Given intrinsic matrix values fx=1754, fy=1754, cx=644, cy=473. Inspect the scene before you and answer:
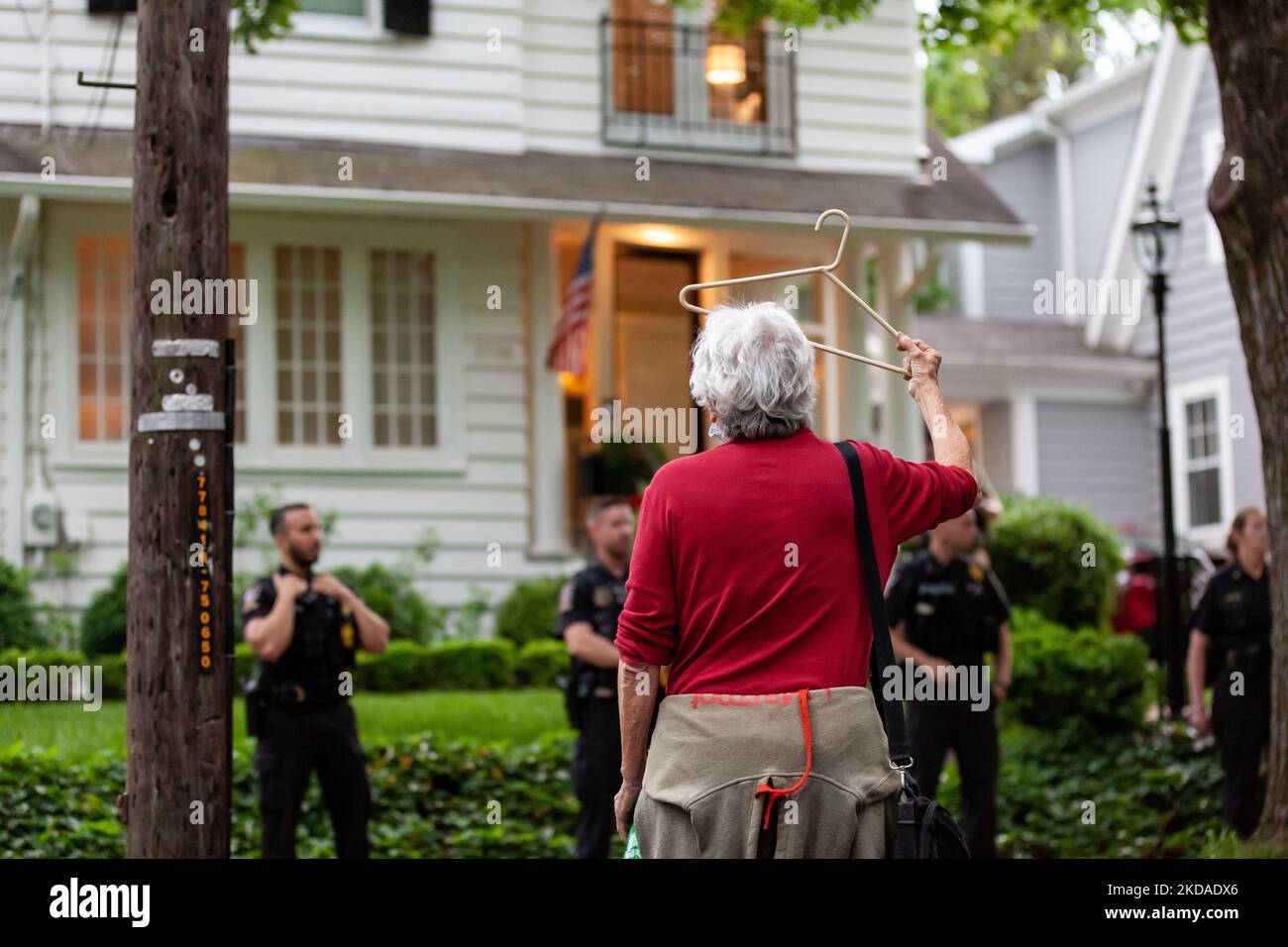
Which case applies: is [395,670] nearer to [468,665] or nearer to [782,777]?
[468,665]

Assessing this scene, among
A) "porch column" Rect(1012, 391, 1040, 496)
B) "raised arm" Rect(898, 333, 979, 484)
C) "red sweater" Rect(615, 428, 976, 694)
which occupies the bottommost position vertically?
"red sweater" Rect(615, 428, 976, 694)

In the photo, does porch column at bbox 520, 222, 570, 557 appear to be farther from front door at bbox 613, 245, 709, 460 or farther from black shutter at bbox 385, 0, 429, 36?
black shutter at bbox 385, 0, 429, 36

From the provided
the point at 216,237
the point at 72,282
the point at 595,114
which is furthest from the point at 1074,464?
the point at 216,237

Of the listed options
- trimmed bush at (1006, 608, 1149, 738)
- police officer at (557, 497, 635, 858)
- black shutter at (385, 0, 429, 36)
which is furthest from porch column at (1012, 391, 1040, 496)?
police officer at (557, 497, 635, 858)

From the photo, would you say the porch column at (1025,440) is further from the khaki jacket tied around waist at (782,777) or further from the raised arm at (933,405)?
the khaki jacket tied around waist at (782,777)

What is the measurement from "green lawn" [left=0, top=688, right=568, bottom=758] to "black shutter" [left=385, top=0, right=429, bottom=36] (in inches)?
217

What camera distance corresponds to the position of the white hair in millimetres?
4188

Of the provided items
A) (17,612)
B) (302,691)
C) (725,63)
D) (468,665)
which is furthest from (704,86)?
(302,691)

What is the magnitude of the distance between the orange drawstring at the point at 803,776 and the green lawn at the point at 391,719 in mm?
A: 6568

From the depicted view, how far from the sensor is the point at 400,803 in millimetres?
10008

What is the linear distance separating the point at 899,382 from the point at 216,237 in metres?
10.5

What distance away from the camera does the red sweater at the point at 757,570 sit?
4105 millimetres

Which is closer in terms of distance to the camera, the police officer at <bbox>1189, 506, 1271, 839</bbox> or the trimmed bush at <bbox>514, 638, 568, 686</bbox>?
the police officer at <bbox>1189, 506, 1271, 839</bbox>

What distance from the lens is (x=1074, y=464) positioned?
75.1 feet
